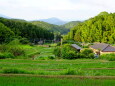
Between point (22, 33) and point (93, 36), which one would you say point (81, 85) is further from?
point (22, 33)

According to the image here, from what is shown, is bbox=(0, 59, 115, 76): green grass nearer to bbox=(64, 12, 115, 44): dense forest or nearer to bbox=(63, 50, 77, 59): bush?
bbox=(63, 50, 77, 59): bush

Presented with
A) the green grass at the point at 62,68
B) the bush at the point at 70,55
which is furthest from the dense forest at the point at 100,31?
the green grass at the point at 62,68

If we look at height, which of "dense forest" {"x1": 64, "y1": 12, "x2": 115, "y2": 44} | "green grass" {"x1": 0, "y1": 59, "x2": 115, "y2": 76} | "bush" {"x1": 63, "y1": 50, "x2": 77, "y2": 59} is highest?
"dense forest" {"x1": 64, "y1": 12, "x2": 115, "y2": 44}

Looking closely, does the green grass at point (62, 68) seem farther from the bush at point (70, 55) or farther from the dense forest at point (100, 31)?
the dense forest at point (100, 31)

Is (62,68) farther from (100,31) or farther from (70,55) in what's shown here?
(100,31)

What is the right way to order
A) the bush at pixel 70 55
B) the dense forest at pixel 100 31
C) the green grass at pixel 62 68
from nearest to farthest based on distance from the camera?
1. the green grass at pixel 62 68
2. the bush at pixel 70 55
3. the dense forest at pixel 100 31

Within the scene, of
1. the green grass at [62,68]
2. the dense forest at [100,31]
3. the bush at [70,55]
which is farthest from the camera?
the dense forest at [100,31]

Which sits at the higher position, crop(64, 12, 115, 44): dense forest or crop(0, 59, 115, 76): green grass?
crop(64, 12, 115, 44): dense forest

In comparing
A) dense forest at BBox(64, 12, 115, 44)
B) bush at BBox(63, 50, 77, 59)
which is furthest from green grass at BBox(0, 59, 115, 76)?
dense forest at BBox(64, 12, 115, 44)

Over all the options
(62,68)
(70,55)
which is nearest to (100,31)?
(70,55)

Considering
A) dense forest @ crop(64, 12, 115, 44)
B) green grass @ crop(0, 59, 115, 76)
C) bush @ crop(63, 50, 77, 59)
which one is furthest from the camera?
dense forest @ crop(64, 12, 115, 44)

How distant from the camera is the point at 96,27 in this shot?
77188mm

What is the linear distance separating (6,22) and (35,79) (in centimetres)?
8910

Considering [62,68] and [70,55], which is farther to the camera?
[70,55]
